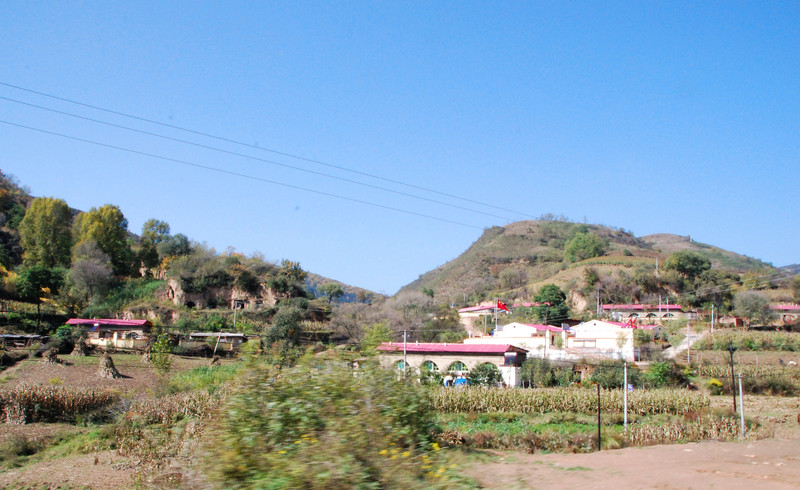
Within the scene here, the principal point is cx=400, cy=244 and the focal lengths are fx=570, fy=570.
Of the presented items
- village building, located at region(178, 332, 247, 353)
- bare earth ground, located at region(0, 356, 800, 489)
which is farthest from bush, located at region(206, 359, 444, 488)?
village building, located at region(178, 332, 247, 353)

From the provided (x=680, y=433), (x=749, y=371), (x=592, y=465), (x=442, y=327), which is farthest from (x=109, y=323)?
(x=749, y=371)

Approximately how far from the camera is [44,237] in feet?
214

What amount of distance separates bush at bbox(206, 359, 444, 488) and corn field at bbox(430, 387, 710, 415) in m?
24.9

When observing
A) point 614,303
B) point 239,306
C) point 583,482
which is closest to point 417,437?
point 583,482

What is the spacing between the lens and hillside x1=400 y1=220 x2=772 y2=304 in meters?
89.9

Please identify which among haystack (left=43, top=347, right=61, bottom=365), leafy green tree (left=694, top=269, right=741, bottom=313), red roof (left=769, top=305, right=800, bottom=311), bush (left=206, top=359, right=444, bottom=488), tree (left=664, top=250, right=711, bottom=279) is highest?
tree (left=664, top=250, right=711, bottom=279)

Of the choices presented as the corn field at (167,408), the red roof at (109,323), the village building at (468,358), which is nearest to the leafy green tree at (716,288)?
the village building at (468,358)

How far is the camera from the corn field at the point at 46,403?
23.8 m

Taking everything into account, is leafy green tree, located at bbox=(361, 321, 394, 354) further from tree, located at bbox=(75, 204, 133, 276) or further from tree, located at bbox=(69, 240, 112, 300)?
tree, located at bbox=(75, 204, 133, 276)

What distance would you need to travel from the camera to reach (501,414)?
1188 inches

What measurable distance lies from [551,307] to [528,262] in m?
49.7

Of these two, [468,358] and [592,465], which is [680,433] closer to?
[592,465]

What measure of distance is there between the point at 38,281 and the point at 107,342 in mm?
15971

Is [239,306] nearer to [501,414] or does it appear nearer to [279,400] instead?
[501,414]
